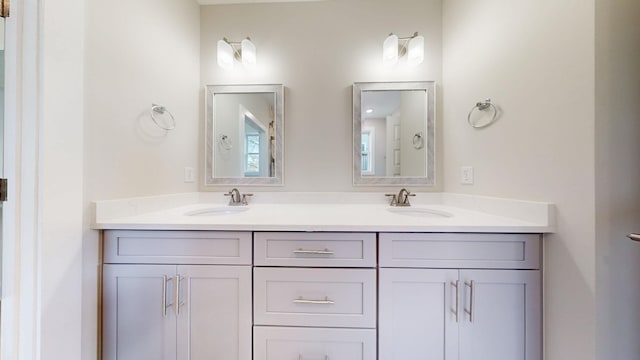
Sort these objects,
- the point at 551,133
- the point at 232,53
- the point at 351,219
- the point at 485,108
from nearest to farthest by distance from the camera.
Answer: the point at 551,133
the point at 351,219
the point at 485,108
the point at 232,53

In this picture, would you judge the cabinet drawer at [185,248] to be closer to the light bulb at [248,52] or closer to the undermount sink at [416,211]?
the undermount sink at [416,211]

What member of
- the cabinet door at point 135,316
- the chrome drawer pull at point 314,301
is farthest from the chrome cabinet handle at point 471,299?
the cabinet door at point 135,316

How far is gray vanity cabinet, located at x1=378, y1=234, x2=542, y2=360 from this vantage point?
93 cm

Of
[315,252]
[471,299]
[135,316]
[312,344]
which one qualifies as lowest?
[312,344]

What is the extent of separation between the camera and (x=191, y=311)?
979 millimetres

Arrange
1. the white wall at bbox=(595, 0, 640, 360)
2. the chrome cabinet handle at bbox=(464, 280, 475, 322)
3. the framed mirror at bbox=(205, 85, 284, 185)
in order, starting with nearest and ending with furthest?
1. the white wall at bbox=(595, 0, 640, 360)
2. the chrome cabinet handle at bbox=(464, 280, 475, 322)
3. the framed mirror at bbox=(205, 85, 284, 185)

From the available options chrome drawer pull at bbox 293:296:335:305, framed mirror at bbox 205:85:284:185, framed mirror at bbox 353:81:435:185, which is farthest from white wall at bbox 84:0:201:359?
framed mirror at bbox 353:81:435:185

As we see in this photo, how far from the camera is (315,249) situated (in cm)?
98

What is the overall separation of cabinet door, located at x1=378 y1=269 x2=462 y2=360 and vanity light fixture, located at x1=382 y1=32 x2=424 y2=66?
133cm

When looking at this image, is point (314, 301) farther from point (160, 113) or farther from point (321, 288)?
point (160, 113)

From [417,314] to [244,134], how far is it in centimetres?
147

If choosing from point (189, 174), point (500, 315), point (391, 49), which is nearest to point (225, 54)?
point (189, 174)

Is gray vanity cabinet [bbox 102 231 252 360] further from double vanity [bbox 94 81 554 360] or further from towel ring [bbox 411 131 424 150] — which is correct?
towel ring [bbox 411 131 424 150]

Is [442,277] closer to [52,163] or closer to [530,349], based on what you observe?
[530,349]
